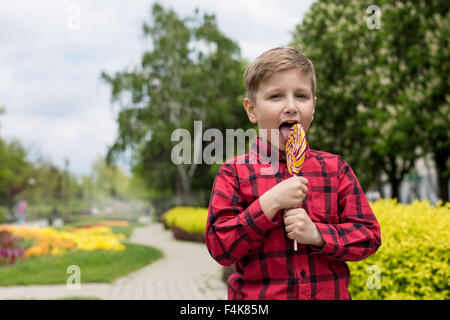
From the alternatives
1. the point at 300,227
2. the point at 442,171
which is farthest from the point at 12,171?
the point at 300,227

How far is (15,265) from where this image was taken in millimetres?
8898

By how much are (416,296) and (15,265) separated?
857 cm

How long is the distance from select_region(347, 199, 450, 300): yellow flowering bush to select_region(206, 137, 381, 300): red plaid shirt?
2145 millimetres

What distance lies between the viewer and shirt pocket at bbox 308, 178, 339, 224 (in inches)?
58.9

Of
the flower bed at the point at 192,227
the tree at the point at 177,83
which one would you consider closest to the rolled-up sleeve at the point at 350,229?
the flower bed at the point at 192,227

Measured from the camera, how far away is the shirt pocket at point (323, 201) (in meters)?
1.50

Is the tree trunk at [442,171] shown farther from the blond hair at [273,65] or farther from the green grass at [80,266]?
the blond hair at [273,65]

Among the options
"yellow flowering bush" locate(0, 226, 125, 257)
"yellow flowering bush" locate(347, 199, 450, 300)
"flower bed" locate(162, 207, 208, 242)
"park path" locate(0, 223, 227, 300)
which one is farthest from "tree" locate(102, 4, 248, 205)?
"yellow flowering bush" locate(347, 199, 450, 300)

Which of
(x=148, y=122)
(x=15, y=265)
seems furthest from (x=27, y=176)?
(x=15, y=265)

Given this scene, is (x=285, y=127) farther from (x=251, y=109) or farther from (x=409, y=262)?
(x=409, y=262)

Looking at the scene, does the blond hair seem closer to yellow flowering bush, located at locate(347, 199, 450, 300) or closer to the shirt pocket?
the shirt pocket

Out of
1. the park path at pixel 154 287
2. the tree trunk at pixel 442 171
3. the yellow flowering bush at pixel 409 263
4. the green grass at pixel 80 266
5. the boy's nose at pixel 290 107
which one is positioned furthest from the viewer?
the tree trunk at pixel 442 171

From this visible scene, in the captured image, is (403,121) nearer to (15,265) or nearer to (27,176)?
(15,265)

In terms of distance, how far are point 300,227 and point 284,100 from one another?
0.48 m
